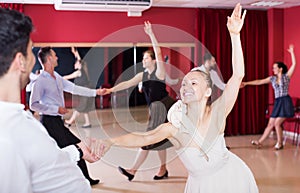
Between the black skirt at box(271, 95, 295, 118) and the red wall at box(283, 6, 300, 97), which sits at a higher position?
the red wall at box(283, 6, 300, 97)

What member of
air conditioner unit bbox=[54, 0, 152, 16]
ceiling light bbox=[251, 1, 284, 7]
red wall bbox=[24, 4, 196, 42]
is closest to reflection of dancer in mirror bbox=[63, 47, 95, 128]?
red wall bbox=[24, 4, 196, 42]

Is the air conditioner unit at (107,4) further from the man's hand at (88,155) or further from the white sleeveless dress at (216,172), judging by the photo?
the man's hand at (88,155)

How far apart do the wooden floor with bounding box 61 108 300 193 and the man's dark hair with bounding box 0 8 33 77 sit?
9.37ft

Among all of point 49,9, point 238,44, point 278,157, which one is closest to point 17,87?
point 238,44

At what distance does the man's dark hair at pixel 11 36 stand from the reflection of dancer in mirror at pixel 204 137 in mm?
1188

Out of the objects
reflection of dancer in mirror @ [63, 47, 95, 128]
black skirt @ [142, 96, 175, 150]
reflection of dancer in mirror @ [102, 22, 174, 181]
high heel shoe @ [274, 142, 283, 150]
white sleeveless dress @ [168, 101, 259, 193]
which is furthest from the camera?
high heel shoe @ [274, 142, 283, 150]

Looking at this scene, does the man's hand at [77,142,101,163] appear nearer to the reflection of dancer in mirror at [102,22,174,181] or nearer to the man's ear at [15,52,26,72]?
the man's ear at [15,52,26,72]

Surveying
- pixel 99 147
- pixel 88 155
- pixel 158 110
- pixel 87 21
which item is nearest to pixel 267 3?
pixel 87 21

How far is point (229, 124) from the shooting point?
8648 mm

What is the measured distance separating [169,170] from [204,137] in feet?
11.3

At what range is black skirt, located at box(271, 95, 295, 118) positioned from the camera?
7250 millimetres

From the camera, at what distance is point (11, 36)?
1301mm

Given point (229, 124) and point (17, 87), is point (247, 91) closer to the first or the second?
point (229, 124)

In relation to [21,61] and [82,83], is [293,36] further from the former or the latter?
[21,61]
